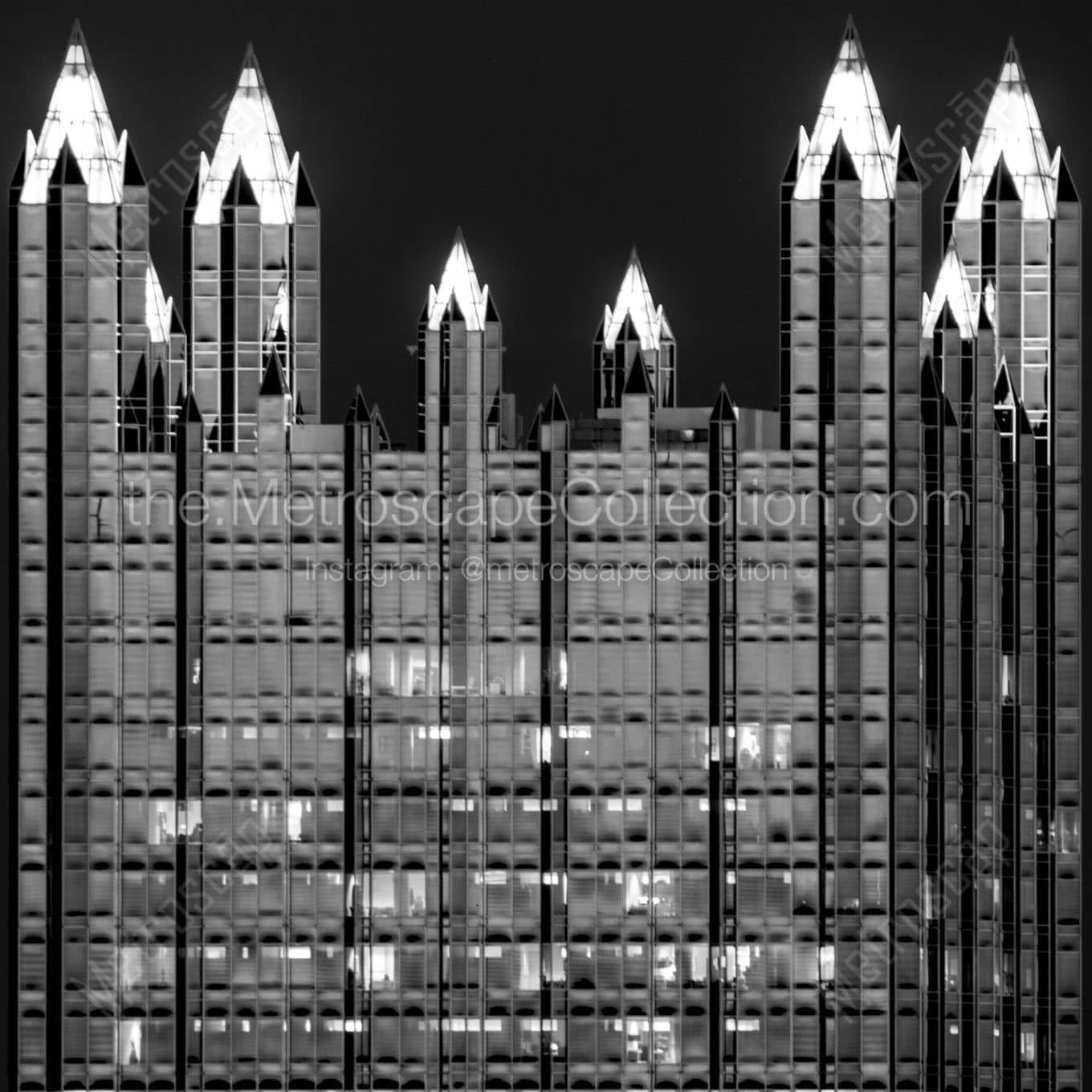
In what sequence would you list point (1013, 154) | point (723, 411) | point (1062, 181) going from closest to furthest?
point (723, 411), point (1062, 181), point (1013, 154)

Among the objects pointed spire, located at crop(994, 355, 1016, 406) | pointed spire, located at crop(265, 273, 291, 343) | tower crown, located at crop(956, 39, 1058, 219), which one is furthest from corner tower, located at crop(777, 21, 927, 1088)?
pointed spire, located at crop(265, 273, 291, 343)

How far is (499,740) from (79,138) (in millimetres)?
38399

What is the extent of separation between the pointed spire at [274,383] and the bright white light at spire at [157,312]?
1224 centimetres

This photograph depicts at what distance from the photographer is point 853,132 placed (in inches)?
7165

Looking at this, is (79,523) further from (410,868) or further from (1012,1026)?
(1012,1026)

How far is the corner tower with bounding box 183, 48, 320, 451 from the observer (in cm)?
18362

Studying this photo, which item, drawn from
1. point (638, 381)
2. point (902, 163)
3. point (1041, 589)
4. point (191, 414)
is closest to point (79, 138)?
point (191, 414)

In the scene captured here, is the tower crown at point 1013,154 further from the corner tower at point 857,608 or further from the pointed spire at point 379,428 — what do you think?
the pointed spire at point 379,428

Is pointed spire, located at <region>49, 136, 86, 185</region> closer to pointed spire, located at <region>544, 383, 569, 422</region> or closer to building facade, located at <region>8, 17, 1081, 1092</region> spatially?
building facade, located at <region>8, 17, 1081, 1092</region>

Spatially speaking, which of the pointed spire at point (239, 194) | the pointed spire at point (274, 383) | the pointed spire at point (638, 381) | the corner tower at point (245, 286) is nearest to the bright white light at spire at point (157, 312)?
the corner tower at point (245, 286)

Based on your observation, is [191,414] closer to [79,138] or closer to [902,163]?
[79,138]

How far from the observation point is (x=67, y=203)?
7151 inches

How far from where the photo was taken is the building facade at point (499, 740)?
583ft

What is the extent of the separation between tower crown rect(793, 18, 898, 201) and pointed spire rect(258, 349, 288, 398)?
1095 inches
